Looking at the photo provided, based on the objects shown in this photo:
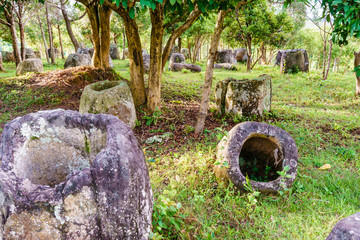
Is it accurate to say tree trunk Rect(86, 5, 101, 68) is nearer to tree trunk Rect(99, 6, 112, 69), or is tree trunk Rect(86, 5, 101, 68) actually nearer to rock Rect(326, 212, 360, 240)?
tree trunk Rect(99, 6, 112, 69)

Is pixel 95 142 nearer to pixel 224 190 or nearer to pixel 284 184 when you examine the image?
pixel 224 190

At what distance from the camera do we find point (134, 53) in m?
5.10

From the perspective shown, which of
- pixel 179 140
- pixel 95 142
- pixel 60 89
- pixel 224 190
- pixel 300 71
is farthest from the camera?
pixel 300 71

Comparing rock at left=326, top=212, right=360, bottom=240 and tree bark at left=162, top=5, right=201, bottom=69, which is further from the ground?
tree bark at left=162, top=5, right=201, bottom=69

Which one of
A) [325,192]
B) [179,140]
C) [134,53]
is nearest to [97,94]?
[134,53]

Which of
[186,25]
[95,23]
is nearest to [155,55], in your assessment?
[186,25]

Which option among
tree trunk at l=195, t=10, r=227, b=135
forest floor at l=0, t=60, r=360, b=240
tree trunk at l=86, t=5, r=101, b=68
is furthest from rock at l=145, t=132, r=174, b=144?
tree trunk at l=86, t=5, r=101, b=68

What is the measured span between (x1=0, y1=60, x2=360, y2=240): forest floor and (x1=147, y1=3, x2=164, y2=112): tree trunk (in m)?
0.36

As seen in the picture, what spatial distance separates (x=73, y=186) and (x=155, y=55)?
3.86 meters

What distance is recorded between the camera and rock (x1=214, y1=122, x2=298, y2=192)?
8.97ft

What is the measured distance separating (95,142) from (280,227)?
2076 millimetres

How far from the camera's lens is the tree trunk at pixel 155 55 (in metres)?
4.47

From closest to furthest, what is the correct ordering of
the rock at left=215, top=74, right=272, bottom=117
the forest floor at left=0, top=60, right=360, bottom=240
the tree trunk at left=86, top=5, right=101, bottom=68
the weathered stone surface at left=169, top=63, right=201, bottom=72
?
the forest floor at left=0, top=60, right=360, bottom=240 → the rock at left=215, top=74, right=272, bottom=117 → the tree trunk at left=86, top=5, right=101, bottom=68 → the weathered stone surface at left=169, top=63, right=201, bottom=72

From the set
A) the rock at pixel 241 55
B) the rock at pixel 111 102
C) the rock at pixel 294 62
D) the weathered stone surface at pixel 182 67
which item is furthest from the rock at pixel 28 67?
the rock at pixel 241 55
